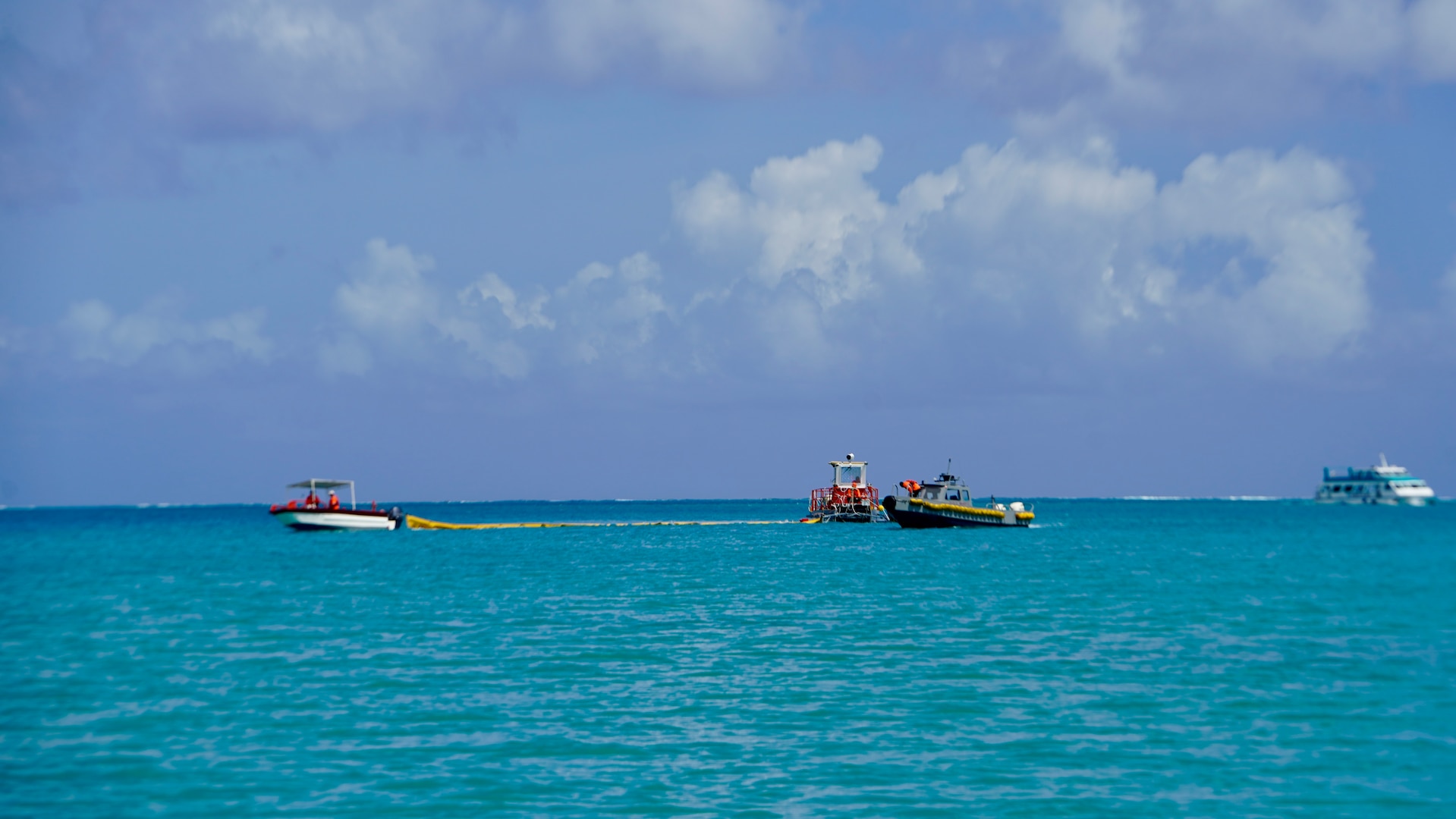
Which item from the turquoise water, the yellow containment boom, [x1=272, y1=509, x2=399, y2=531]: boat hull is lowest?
the turquoise water

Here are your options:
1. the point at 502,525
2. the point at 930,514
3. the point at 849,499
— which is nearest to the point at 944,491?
the point at 930,514

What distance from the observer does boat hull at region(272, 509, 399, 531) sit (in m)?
105

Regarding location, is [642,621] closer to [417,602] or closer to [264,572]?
[417,602]

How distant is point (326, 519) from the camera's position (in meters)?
105

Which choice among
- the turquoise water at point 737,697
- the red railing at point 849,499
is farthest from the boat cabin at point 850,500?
the turquoise water at point 737,697

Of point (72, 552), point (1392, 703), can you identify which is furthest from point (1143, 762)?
point (72, 552)

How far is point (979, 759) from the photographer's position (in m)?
20.6

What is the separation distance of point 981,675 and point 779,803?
453 inches

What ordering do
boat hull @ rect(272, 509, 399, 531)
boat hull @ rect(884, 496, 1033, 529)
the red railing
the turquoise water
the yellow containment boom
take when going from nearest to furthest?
the turquoise water → boat hull @ rect(272, 509, 399, 531) → boat hull @ rect(884, 496, 1033, 529) → the yellow containment boom → the red railing

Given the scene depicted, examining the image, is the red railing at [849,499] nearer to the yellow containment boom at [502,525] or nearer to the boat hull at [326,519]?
the yellow containment boom at [502,525]

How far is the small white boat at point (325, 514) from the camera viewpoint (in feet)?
344

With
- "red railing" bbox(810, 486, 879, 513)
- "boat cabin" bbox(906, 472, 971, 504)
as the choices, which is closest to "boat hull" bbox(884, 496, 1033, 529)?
"boat cabin" bbox(906, 472, 971, 504)

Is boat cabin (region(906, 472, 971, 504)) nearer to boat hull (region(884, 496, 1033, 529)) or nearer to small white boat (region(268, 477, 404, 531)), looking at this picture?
boat hull (region(884, 496, 1033, 529))

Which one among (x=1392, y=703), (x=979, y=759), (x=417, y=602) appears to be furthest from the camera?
(x=417, y=602)
